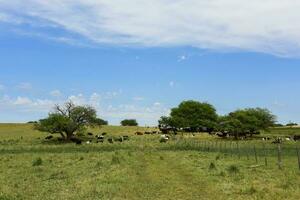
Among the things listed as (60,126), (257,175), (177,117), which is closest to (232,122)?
(177,117)

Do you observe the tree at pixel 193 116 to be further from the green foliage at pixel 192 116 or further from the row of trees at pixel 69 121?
the row of trees at pixel 69 121

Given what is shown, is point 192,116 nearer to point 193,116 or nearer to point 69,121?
point 193,116

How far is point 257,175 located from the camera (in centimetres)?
3003

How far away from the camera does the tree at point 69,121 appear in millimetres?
110688

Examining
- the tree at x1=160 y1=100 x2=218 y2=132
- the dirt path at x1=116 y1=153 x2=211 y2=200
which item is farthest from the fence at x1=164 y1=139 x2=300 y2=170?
the tree at x1=160 y1=100 x2=218 y2=132

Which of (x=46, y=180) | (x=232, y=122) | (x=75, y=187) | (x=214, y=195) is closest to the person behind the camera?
(x=214, y=195)

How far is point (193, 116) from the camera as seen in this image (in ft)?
541

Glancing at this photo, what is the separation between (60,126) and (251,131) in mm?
49180

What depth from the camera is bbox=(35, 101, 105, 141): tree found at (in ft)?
363

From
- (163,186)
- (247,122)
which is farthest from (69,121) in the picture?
(163,186)

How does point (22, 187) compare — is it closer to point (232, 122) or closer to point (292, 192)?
point (292, 192)

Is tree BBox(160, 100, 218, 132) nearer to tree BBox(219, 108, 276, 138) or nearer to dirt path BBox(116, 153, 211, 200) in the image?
tree BBox(219, 108, 276, 138)

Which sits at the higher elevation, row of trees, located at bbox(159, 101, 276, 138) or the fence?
row of trees, located at bbox(159, 101, 276, 138)

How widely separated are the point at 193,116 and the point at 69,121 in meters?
60.3
